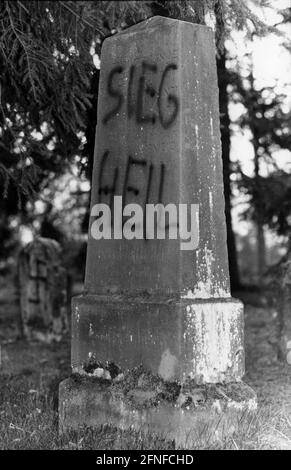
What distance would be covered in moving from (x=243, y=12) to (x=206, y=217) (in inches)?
108

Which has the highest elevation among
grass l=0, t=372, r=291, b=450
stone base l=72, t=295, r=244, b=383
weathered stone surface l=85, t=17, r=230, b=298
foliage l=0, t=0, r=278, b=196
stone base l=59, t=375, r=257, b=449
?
foliage l=0, t=0, r=278, b=196

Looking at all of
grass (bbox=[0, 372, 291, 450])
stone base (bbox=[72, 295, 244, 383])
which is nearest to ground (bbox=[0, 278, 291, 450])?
grass (bbox=[0, 372, 291, 450])

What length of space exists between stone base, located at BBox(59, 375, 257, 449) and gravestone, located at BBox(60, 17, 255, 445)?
1cm

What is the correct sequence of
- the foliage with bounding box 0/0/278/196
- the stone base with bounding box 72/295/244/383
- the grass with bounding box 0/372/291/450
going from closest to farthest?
the grass with bounding box 0/372/291/450 < the stone base with bounding box 72/295/244/383 < the foliage with bounding box 0/0/278/196

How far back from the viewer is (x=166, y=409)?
437 centimetres

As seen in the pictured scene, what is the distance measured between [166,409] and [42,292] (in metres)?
7.23

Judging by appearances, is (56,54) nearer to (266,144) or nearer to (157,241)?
(157,241)

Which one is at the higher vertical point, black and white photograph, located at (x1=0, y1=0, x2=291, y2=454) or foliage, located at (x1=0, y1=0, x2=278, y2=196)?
foliage, located at (x1=0, y1=0, x2=278, y2=196)

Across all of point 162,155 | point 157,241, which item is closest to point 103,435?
point 157,241

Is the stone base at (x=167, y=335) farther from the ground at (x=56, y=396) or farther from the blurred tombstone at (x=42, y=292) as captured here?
the blurred tombstone at (x=42, y=292)

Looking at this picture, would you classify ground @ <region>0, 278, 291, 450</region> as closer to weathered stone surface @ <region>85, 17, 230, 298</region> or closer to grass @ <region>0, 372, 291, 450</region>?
grass @ <region>0, 372, 291, 450</region>

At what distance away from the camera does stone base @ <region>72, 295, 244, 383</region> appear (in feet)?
14.5

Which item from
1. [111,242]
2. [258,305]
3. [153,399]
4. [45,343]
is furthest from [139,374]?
[258,305]
